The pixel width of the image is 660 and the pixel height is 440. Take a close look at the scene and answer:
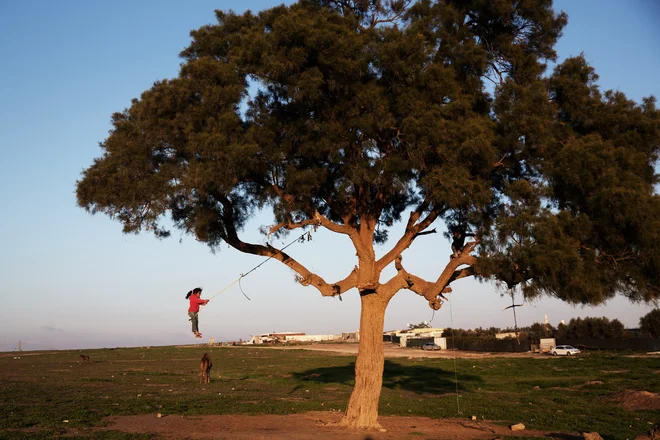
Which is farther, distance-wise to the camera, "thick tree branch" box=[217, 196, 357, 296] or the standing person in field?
"thick tree branch" box=[217, 196, 357, 296]

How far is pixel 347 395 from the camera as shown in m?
27.2

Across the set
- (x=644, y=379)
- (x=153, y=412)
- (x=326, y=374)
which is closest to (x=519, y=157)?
(x=153, y=412)

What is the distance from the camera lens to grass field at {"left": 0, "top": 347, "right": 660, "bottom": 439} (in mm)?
18016

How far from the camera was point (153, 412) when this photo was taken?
18734 millimetres

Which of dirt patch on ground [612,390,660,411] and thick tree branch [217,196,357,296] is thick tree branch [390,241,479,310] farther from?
dirt patch on ground [612,390,660,411]

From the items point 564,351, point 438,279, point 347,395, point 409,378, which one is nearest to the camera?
point 438,279

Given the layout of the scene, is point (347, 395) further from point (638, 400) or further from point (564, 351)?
point (564, 351)

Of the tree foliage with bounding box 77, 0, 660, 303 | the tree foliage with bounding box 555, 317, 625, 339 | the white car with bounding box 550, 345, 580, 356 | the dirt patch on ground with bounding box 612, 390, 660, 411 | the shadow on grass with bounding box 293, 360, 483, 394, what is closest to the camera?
the tree foliage with bounding box 77, 0, 660, 303

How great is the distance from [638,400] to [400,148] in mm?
15584

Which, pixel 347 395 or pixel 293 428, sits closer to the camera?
pixel 293 428

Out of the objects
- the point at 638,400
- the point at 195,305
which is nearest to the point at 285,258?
the point at 195,305

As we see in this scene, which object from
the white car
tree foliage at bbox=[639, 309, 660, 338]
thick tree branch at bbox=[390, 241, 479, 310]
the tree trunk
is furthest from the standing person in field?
tree foliage at bbox=[639, 309, 660, 338]

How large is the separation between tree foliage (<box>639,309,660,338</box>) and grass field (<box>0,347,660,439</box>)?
3406 centimetres

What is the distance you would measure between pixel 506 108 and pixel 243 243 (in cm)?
845
